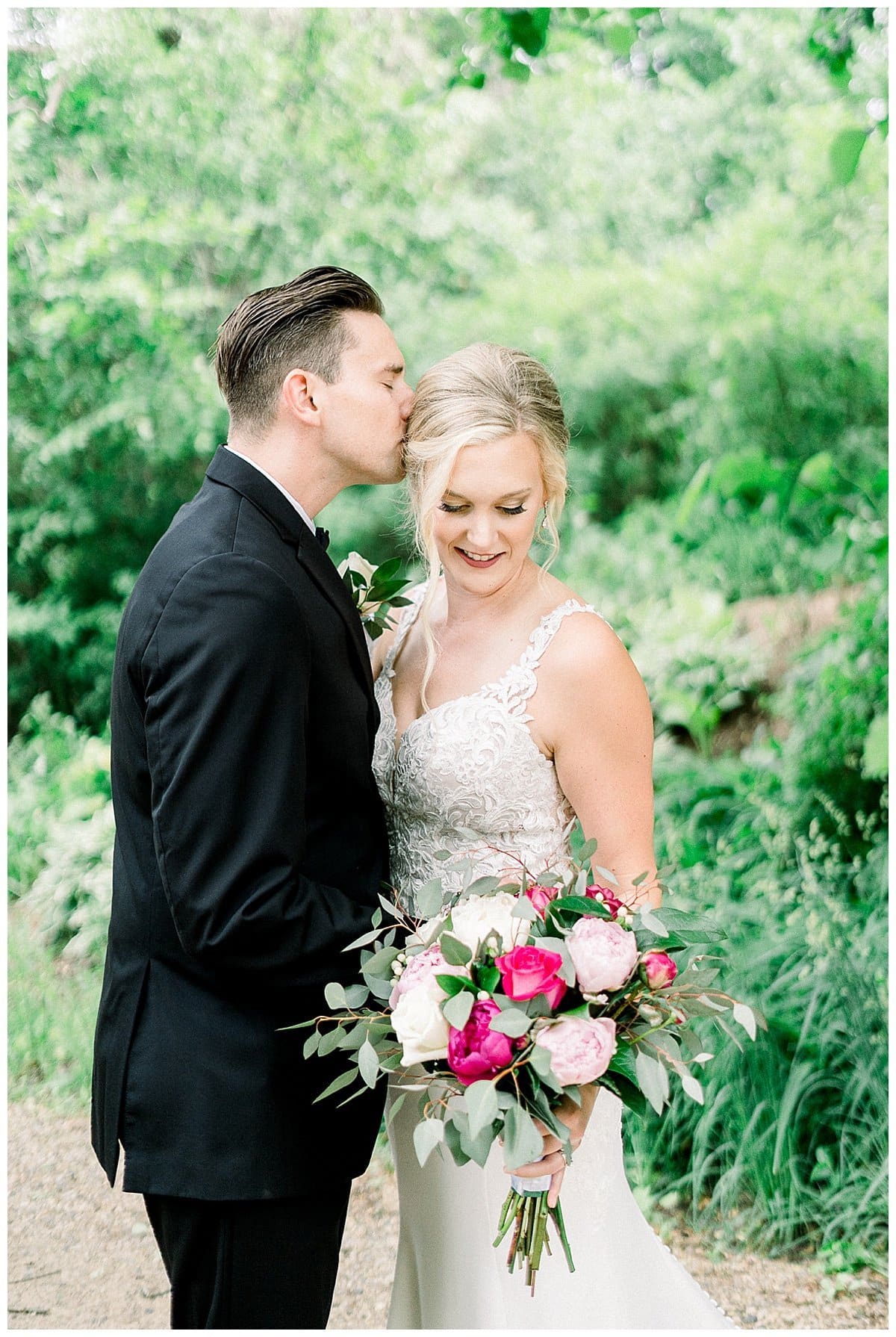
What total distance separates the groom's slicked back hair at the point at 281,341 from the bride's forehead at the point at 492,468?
0.31m

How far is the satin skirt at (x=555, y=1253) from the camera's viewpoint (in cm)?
238

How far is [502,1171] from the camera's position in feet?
7.75

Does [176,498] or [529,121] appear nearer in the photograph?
[176,498]

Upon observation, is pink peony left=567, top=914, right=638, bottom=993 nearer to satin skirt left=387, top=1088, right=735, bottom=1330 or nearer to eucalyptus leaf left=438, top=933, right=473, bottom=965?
eucalyptus leaf left=438, top=933, right=473, bottom=965

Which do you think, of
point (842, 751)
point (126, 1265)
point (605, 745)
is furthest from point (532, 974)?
point (842, 751)

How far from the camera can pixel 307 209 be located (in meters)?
7.17

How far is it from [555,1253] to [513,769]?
39.4 inches

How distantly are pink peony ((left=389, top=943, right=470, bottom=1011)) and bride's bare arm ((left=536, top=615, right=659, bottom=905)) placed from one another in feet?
1.90

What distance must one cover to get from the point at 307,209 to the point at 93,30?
1.50 metres

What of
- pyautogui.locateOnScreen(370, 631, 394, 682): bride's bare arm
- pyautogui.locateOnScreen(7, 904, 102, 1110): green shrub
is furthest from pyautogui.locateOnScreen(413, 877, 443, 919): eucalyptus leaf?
pyautogui.locateOnScreen(7, 904, 102, 1110): green shrub

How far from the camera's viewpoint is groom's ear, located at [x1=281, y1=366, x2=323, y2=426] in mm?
2266

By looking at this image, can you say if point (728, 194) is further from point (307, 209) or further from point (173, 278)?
point (173, 278)

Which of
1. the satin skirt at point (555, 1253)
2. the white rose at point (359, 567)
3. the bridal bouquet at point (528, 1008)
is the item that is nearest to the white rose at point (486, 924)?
the bridal bouquet at point (528, 1008)

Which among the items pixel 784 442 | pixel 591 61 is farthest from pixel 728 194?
pixel 784 442
